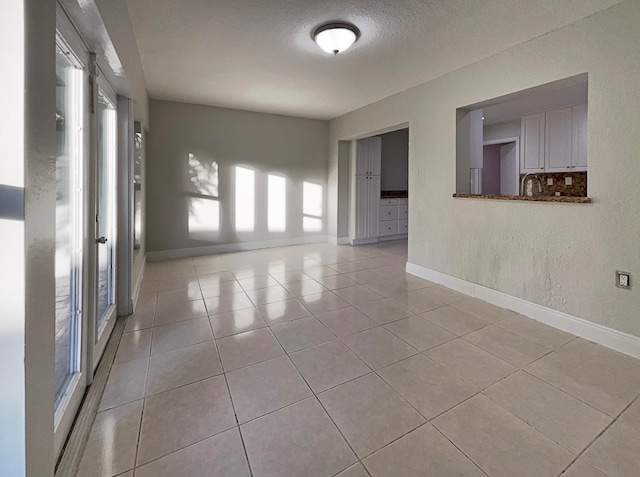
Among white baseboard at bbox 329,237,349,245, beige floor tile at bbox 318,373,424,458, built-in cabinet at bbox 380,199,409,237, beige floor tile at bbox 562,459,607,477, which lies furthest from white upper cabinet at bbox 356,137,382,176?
beige floor tile at bbox 562,459,607,477

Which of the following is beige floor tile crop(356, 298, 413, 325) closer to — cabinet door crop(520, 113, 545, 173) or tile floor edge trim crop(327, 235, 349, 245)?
tile floor edge trim crop(327, 235, 349, 245)

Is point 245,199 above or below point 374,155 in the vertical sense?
below

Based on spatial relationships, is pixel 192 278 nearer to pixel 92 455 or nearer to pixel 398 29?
pixel 92 455

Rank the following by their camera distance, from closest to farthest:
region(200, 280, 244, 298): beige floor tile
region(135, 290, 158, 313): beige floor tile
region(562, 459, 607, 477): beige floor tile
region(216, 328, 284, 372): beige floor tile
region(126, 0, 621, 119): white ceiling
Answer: region(562, 459, 607, 477): beige floor tile, region(216, 328, 284, 372): beige floor tile, region(126, 0, 621, 119): white ceiling, region(135, 290, 158, 313): beige floor tile, region(200, 280, 244, 298): beige floor tile

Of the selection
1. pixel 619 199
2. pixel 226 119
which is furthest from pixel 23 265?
pixel 226 119

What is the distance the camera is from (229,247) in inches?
209

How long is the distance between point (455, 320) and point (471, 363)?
686 mm

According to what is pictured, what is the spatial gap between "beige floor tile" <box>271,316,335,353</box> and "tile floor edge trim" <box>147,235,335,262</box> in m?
3.06

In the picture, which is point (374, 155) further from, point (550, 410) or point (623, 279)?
point (550, 410)

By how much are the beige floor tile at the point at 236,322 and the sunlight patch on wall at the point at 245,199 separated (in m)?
2.78

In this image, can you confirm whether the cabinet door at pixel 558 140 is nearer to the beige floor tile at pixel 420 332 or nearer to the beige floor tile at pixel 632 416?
the beige floor tile at pixel 420 332

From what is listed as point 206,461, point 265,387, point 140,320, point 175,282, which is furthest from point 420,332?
point 175,282

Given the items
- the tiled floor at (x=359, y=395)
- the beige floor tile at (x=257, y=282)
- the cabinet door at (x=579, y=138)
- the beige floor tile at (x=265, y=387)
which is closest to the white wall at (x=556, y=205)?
the tiled floor at (x=359, y=395)

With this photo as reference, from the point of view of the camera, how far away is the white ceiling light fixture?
2447 millimetres
